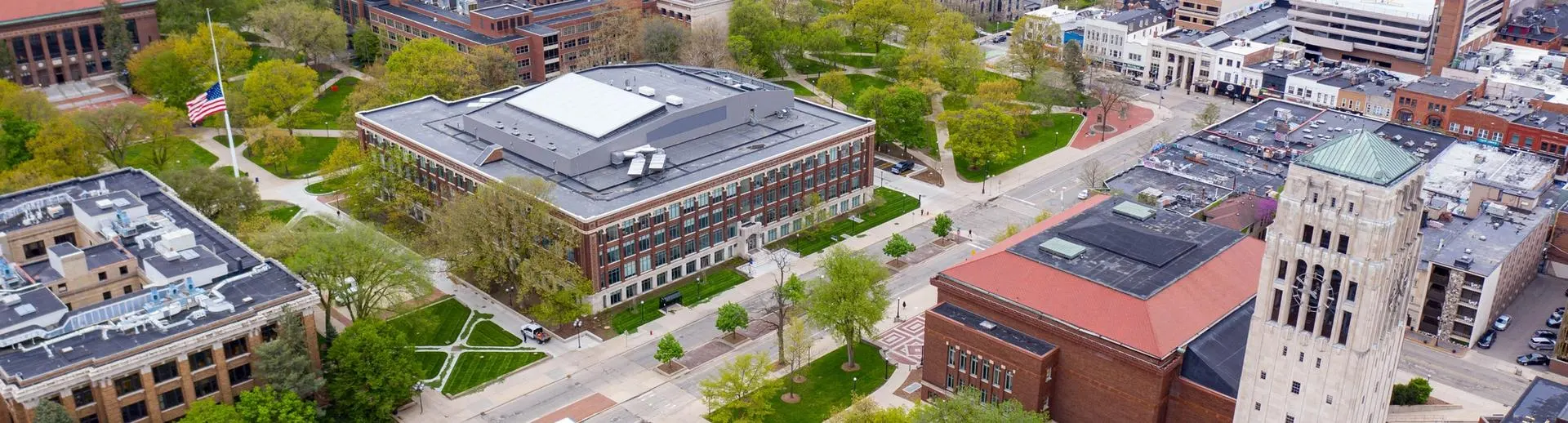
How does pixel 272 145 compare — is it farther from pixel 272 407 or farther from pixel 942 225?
pixel 942 225

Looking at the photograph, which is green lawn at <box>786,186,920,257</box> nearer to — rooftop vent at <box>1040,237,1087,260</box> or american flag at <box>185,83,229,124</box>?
rooftop vent at <box>1040,237,1087,260</box>

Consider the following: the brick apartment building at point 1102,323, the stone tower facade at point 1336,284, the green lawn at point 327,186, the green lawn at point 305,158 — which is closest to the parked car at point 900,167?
the brick apartment building at point 1102,323

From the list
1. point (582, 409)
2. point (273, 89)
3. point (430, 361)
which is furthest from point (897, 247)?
point (273, 89)

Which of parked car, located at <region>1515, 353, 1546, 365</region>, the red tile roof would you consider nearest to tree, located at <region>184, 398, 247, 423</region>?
the red tile roof

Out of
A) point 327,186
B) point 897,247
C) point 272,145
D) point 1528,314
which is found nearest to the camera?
point 1528,314

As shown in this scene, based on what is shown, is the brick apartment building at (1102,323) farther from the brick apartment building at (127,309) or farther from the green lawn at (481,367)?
the brick apartment building at (127,309)

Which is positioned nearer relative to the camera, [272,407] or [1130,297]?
[272,407]
